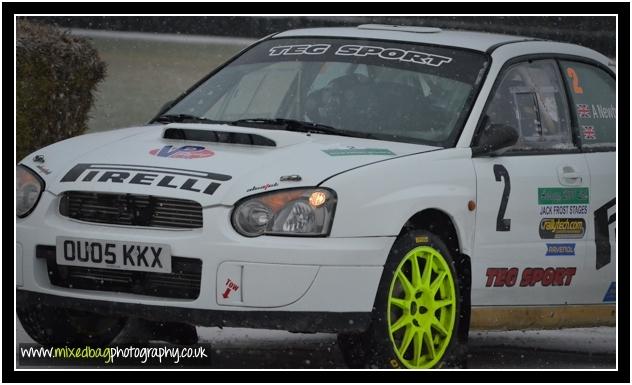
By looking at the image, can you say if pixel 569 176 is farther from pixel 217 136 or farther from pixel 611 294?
pixel 217 136

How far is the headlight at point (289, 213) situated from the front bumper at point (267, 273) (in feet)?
0.20

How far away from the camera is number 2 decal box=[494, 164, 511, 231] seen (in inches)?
316

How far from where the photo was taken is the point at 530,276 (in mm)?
8312

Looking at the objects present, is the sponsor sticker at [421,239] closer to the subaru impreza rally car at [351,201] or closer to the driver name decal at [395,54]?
the subaru impreza rally car at [351,201]

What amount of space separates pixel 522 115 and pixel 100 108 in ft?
34.8

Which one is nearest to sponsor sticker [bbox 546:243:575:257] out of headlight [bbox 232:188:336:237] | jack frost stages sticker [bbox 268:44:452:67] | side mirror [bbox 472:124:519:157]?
side mirror [bbox 472:124:519:157]

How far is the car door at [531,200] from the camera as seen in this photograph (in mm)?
8008

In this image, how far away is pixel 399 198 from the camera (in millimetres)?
7320

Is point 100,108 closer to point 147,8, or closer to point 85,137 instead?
point 147,8

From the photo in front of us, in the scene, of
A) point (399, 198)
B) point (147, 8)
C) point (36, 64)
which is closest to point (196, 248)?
point (399, 198)

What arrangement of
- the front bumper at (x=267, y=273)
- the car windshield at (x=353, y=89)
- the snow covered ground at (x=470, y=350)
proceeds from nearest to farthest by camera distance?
the front bumper at (x=267, y=273) → the car windshield at (x=353, y=89) → the snow covered ground at (x=470, y=350)

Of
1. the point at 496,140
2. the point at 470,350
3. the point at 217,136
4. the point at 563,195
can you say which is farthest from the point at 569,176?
the point at 217,136

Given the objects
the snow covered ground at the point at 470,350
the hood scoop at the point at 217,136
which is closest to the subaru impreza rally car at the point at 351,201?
the hood scoop at the point at 217,136

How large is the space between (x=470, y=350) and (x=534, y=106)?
1.60 meters
